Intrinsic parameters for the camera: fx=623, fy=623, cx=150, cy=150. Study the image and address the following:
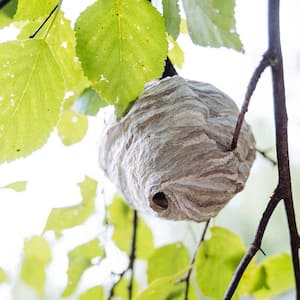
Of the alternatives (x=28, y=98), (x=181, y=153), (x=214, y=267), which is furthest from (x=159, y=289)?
(x=28, y=98)

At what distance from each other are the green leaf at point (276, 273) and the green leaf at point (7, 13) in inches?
18.2

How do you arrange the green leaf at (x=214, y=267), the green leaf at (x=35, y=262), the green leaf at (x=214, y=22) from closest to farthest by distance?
the green leaf at (x=214, y=22) < the green leaf at (x=214, y=267) < the green leaf at (x=35, y=262)

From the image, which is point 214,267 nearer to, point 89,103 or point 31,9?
point 89,103

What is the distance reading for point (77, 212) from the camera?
0.98 meters

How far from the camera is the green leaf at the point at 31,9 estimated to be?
0.58m

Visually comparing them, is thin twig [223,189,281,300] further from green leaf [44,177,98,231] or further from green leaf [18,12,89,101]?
green leaf [44,177,98,231]

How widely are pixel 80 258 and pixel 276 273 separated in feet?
0.98

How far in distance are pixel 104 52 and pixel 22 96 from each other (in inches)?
3.7

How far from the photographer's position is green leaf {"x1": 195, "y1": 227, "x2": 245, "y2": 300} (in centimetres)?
81

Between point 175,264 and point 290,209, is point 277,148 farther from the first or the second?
point 175,264

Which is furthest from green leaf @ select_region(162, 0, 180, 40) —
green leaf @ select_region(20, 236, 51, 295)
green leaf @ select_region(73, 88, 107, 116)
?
green leaf @ select_region(20, 236, 51, 295)

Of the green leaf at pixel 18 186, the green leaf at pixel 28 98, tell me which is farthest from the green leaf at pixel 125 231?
the green leaf at pixel 28 98

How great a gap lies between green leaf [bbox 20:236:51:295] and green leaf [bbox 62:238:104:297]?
0.25ft

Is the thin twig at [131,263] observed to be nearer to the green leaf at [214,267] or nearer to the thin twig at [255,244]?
the green leaf at [214,267]
